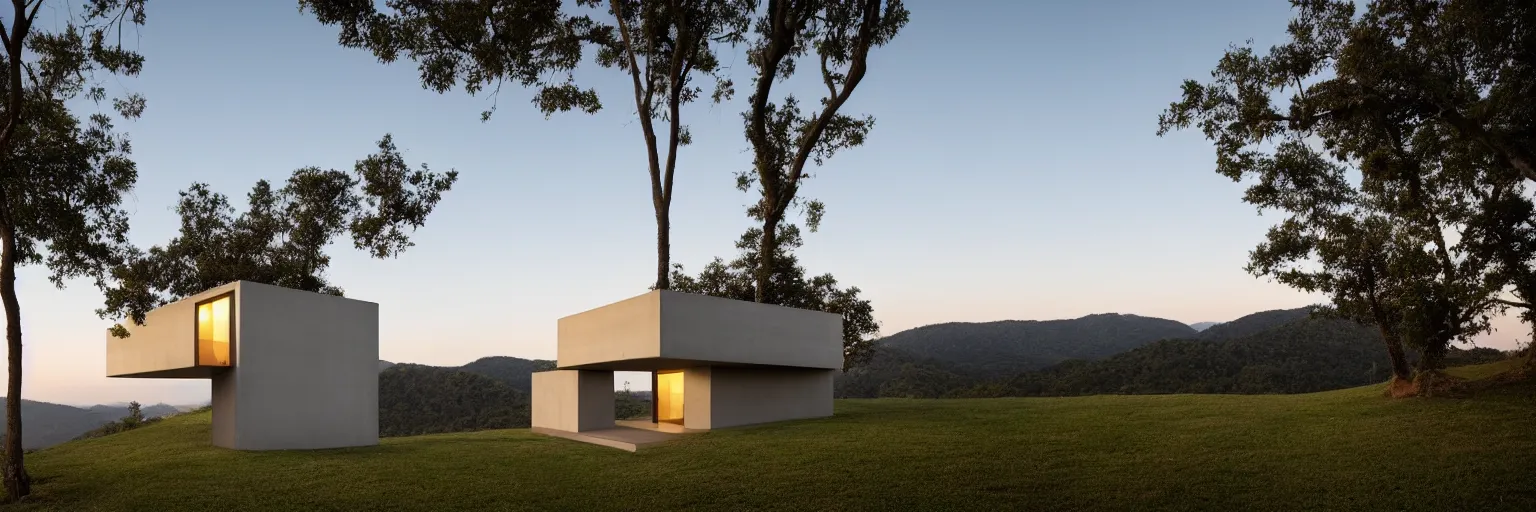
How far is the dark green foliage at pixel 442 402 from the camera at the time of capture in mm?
36875

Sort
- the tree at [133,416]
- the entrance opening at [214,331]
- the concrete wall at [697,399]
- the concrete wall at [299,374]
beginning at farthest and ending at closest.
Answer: the tree at [133,416] < the concrete wall at [697,399] < the entrance opening at [214,331] < the concrete wall at [299,374]

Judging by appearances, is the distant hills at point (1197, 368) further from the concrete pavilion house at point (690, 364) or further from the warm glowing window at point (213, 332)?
the warm glowing window at point (213, 332)

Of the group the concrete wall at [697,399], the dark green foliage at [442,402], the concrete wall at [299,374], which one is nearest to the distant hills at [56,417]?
the dark green foliage at [442,402]

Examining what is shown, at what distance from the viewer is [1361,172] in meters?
15.2

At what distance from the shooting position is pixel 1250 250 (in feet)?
55.1

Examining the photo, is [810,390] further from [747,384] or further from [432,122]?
[432,122]

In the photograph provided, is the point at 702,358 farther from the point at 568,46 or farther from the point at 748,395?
the point at 568,46

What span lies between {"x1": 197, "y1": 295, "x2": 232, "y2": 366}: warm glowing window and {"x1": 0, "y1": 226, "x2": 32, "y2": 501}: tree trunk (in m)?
3.88

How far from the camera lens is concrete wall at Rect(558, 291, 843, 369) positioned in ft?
50.3

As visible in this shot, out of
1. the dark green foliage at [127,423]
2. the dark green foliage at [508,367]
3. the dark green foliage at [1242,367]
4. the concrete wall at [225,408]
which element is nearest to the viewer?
the concrete wall at [225,408]

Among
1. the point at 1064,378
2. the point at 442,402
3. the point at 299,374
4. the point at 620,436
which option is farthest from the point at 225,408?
the point at 1064,378

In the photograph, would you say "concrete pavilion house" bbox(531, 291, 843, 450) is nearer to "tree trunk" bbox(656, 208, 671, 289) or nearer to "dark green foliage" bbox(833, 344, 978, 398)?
"tree trunk" bbox(656, 208, 671, 289)

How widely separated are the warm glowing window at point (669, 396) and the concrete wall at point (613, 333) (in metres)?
3.46

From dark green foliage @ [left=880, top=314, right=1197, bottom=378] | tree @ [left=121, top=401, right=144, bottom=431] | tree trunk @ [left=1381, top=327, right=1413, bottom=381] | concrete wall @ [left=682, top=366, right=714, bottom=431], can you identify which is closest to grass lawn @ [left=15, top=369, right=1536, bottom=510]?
tree trunk @ [left=1381, top=327, right=1413, bottom=381]
